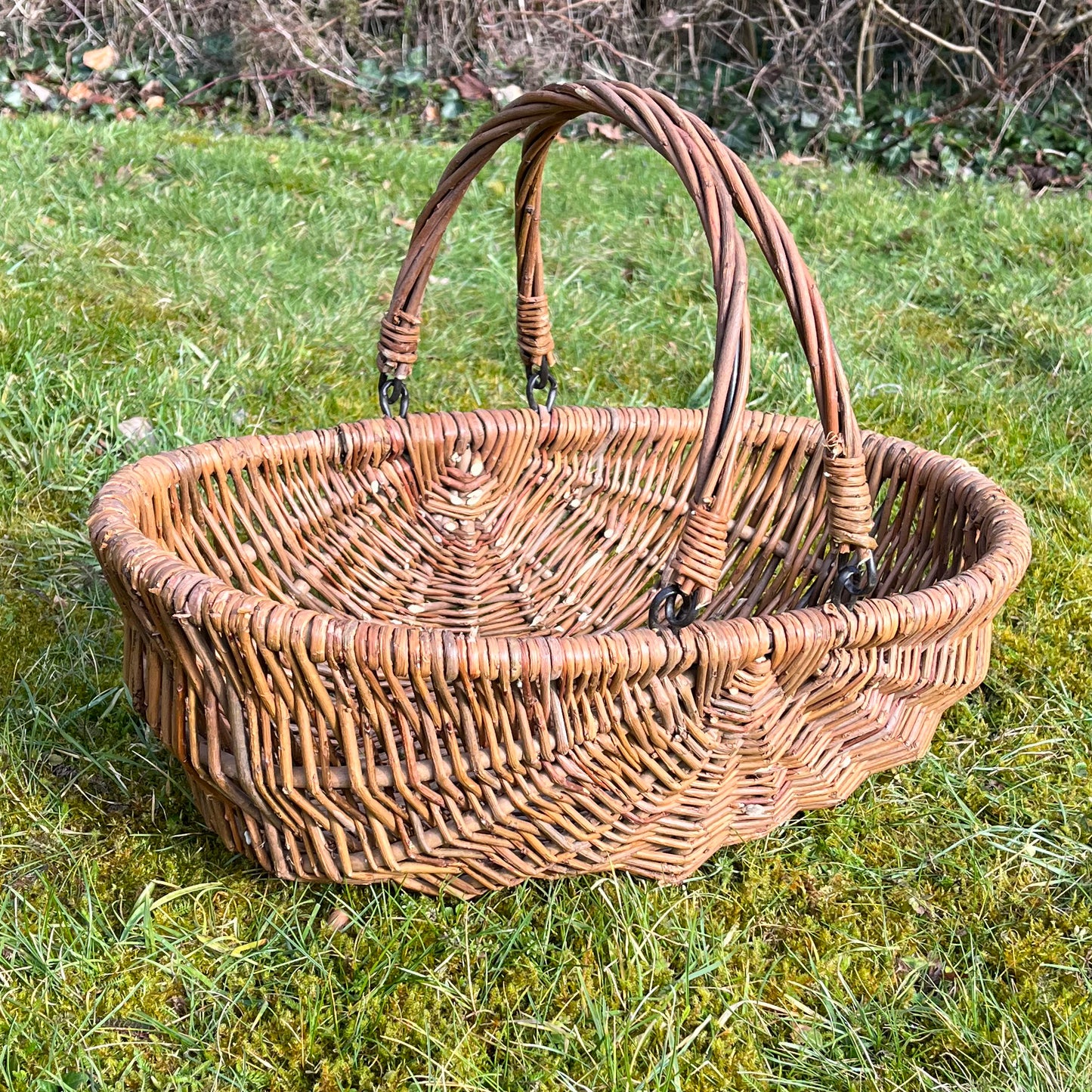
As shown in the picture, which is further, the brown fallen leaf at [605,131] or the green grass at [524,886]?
the brown fallen leaf at [605,131]

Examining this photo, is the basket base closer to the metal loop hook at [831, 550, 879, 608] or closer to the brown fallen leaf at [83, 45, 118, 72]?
the metal loop hook at [831, 550, 879, 608]

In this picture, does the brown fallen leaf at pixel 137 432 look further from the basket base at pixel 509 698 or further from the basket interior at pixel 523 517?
the basket base at pixel 509 698

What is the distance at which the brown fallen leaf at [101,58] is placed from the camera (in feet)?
14.9

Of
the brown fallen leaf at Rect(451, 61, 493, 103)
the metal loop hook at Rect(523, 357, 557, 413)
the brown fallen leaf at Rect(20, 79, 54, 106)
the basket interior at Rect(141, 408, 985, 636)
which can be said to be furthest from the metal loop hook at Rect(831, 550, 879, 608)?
the brown fallen leaf at Rect(20, 79, 54, 106)

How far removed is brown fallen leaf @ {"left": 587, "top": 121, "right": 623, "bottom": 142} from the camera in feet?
14.7

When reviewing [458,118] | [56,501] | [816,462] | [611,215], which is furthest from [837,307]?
[458,118]

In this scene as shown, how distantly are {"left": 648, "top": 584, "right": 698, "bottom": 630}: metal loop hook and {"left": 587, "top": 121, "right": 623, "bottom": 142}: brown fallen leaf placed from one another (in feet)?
12.4

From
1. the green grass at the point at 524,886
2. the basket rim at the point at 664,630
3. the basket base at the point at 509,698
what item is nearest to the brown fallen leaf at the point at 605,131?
the green grass at the point at 524,886

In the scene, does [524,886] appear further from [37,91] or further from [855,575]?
[37,91]

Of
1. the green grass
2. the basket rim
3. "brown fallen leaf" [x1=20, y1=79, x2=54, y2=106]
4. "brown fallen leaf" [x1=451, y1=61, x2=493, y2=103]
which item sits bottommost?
the green grass

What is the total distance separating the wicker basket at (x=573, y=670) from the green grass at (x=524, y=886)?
0.10 metres

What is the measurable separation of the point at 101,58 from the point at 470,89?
1577 mm

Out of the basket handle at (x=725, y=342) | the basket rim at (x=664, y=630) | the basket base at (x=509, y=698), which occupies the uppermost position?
the basket handle at (x=725, y=342)

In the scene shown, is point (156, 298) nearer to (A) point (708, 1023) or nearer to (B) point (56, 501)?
(B) point (56, 501)
